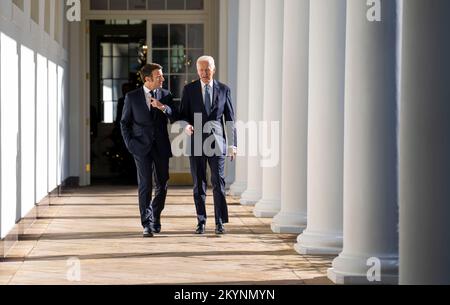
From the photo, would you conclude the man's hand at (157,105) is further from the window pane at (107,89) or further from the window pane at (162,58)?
the window pane at (107,89)

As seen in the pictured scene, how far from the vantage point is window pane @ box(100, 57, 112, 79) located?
2533cm

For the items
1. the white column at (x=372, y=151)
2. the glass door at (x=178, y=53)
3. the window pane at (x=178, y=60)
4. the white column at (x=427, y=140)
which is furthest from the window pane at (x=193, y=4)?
the white column at (x=427, y=140)

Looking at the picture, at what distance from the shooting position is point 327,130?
9023mm

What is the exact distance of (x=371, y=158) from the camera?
7488 millimetres

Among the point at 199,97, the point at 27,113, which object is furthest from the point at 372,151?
the point at 27,113

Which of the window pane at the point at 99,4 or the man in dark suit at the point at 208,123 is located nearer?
the man in dark suit at the point at 208,123

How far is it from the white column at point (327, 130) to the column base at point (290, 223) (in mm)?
1712

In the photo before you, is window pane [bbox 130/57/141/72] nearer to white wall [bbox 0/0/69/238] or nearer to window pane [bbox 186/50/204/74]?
window pane [bbox 186/50/204/74]

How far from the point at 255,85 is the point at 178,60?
15.9ft

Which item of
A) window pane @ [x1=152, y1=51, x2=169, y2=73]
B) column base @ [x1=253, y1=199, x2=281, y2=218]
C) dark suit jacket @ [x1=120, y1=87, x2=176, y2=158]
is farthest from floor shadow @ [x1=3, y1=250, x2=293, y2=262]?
window pane @ [x1=152, y1=51, x2=169, y2=73]

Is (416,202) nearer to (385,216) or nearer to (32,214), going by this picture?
(385,216)

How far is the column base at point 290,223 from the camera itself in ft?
35.6
